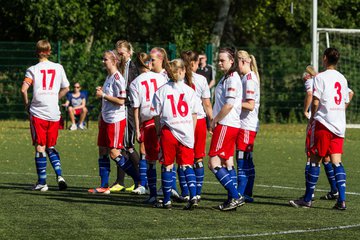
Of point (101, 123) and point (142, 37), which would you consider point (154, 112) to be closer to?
point (101, 123)

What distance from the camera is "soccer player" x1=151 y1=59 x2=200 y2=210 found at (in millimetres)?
12711

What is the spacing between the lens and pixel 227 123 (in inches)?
507

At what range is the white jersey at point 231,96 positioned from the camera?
12.7 meters

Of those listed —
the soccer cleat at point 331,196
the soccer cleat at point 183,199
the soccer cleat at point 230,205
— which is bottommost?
the soccer cleat at point 331,196

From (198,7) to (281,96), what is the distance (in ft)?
36.6

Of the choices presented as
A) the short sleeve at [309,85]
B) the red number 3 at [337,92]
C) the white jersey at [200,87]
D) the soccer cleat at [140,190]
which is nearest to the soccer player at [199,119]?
the white jersey at [200,87]

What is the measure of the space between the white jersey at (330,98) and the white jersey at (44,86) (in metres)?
3.76

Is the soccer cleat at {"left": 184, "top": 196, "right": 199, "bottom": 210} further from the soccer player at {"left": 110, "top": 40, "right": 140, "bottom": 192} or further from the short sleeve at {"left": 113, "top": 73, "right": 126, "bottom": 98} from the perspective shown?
the short sleeve at {"left": 113, "top": 73, "right": 126, "bottom": 98}

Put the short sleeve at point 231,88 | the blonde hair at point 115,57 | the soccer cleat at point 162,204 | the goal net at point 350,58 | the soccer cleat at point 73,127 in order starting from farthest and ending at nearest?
the goal net at point 350,58
the soccer cleat at point 73,127
the blonde hair at point 115,57
the soccer cleat at point 162,204
the short sleeve at point 231,88

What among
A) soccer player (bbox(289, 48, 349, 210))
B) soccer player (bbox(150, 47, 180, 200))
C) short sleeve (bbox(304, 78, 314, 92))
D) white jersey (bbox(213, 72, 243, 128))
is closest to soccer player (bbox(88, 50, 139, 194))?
soccer player (bbox(150, 47, 180, 200))

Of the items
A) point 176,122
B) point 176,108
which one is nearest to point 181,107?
point 176,108

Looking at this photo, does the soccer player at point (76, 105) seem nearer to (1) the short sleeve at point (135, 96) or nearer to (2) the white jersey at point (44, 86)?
(2) the white jersey at point (44, 86)

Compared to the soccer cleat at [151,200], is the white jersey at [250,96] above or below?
above

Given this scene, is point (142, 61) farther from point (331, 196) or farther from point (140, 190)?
point (331, 196)
